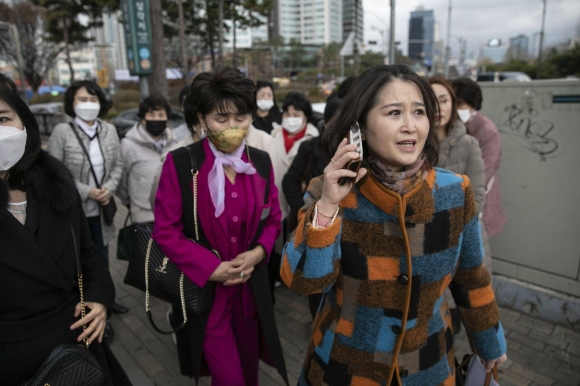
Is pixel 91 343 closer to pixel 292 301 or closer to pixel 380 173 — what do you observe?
pixel 380 173

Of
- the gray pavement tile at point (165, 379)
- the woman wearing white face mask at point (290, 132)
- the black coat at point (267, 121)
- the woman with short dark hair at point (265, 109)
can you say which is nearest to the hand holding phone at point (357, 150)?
the gray pavement tile at point (165, 379)

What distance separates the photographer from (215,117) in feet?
7.43

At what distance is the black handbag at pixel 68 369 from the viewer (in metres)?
1.54

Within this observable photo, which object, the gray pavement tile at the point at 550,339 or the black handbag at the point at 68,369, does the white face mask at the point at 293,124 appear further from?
the black handbag at the point at 68,369

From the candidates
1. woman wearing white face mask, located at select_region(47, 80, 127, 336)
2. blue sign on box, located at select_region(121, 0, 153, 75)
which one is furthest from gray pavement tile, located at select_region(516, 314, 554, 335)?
blue sign on box, located at select_region(121, 0, 153, 75)

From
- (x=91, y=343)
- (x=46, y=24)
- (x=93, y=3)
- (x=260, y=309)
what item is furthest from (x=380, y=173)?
(x=46, y=24)

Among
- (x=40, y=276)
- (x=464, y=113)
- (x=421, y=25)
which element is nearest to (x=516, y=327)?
(x=464, y=113)

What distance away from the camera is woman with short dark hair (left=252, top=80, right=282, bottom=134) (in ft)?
19.3

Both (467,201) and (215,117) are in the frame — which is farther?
(215,117)

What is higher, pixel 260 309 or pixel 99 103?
pixel 99 103

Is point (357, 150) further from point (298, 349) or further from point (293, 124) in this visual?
point (293, 124)

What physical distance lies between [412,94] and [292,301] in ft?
10.3

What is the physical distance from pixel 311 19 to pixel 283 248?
166849mm

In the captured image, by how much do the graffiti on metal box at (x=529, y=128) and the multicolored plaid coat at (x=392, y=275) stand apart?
8.89 ft
